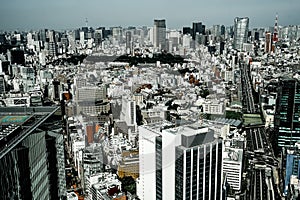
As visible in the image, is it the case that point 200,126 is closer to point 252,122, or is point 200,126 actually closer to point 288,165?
point 288,165

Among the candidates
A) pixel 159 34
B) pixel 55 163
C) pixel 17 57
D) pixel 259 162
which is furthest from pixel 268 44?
pixel 159 34

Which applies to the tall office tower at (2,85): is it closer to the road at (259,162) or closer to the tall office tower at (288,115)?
the road at (259,162)

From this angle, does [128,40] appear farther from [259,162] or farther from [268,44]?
[268,44]

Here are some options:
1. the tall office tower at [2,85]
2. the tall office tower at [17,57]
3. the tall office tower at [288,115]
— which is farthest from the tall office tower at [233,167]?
the tall office tower at [17,57]

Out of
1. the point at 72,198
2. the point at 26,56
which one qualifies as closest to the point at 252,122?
the point at 72,198

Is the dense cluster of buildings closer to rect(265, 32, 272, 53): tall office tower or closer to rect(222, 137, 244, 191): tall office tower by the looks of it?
rect(222, 137, 244, 191): tall office tower
